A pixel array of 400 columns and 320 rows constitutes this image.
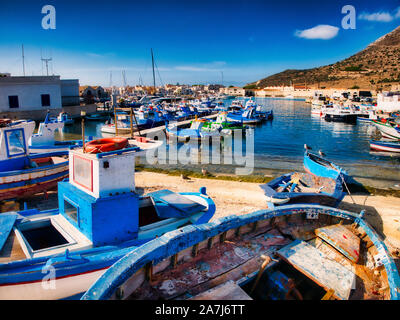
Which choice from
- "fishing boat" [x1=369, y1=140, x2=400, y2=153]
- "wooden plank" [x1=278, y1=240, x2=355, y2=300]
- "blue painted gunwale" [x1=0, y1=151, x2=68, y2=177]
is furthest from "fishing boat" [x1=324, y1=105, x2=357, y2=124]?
"wooden plank" [x1=278, y1=240, x2=355, y2=300]

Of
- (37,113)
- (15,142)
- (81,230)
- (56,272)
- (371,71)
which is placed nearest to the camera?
(56,272)

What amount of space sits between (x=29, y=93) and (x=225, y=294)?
45.8m

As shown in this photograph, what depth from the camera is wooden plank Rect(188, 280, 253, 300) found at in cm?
365

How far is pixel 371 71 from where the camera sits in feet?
395

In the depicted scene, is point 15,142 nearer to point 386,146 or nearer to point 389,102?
point 386,146

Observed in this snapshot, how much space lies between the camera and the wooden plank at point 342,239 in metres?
5.23

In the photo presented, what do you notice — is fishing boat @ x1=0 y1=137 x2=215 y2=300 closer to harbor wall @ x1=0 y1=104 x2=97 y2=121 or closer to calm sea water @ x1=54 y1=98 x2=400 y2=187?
calm sea water @ x1=54 y1=98 x2=400 y2=187

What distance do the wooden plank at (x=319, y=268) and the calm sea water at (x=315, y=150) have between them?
45.8 feet

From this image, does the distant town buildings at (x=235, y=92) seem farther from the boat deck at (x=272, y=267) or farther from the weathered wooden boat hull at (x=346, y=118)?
the boat deck at (x=272, y=267)

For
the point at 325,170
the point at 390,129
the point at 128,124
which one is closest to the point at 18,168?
the point at 325,170

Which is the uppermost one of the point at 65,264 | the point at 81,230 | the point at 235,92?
the point at 235,92

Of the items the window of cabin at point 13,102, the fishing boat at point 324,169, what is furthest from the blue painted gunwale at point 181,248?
the window of cabin at point 13,102

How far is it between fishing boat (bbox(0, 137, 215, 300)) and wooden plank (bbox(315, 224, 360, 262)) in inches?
114

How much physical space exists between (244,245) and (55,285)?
355 cm
